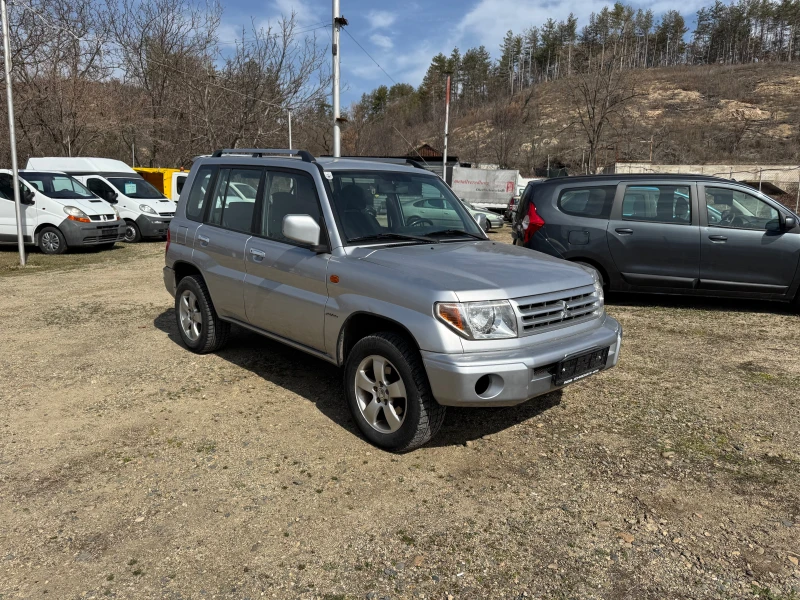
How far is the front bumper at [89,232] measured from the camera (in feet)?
42.4

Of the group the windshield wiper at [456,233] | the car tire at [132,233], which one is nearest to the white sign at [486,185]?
the car tire at [132,233]

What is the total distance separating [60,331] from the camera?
681 cm

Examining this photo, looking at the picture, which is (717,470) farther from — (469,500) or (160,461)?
(160,461)

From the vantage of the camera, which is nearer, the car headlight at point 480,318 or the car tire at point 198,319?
the car headlight at point 480,318

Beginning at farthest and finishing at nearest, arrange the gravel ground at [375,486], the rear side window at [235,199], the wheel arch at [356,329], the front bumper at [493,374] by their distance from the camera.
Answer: the rear side window at [235,199]
the wheel arch at [356,329]
the front bumper at [493,374]
the gravel ground at [375,486]

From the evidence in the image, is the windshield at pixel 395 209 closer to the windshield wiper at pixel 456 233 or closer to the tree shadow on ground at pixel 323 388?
the windshield wiper at pixel 456 233

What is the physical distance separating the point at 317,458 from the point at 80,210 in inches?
458

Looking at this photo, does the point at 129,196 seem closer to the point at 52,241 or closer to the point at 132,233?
the point at 132,233

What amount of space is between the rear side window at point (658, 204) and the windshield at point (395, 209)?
12.5 feet

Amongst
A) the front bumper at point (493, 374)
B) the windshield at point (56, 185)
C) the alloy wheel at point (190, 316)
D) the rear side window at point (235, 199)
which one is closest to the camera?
the front bumper at point (493, 374)

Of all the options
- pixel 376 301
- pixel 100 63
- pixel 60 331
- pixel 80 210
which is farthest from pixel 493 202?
pixel 376 301

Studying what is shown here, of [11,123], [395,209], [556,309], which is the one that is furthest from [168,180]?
[556,309]

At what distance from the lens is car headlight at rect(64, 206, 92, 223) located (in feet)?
42.5

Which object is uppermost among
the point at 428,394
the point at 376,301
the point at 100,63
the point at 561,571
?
the point at 100,63
